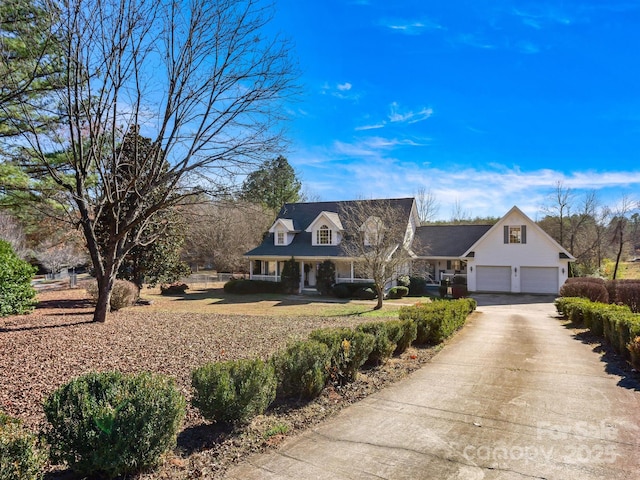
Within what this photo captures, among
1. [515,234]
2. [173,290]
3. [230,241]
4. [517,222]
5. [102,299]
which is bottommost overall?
[173,290]

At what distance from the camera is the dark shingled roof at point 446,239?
105ft

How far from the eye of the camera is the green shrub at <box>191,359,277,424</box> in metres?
4.38

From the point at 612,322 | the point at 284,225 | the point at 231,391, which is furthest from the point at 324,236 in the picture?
the point at 231,391

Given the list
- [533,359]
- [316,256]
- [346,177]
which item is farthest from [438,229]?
[533,359]

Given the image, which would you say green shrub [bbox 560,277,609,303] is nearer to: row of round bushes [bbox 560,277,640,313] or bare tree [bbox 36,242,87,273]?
row of round bushes [bbox 560,277,640,313]

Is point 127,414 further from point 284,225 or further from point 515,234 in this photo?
point 515,234

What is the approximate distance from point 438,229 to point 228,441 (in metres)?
32.8

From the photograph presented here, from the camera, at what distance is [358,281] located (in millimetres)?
28531

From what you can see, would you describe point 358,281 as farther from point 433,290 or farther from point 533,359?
point 533,359

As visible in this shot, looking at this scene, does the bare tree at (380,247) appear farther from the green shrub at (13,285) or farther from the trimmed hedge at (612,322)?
the green shrub at (13,285)

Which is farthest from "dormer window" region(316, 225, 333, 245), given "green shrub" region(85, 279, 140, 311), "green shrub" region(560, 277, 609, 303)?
"green shrub" region(85, 279, 140, 311)

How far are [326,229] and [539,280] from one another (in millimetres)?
15974

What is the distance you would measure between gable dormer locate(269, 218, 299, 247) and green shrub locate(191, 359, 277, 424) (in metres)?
27.1

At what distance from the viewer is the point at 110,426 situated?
337 centimetres
